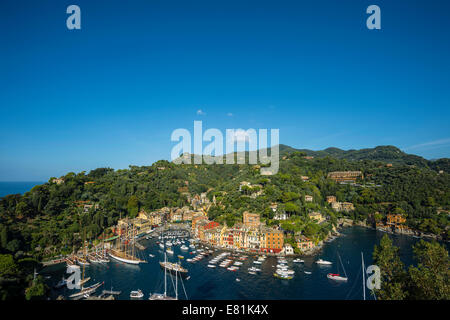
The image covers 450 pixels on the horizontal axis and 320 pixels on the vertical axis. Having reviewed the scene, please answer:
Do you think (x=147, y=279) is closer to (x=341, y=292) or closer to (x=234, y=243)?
(x=234, y=243)

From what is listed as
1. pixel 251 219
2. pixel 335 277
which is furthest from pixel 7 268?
pixel 335 277

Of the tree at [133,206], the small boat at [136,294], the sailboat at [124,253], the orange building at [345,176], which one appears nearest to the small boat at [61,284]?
the sailboat at [124,253]

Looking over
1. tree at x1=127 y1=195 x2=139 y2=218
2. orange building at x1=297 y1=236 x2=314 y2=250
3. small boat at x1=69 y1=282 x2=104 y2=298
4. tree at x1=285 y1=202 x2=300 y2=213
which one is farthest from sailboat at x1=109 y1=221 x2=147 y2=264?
tree at x1=285 y1=202 x2=300 y2=213

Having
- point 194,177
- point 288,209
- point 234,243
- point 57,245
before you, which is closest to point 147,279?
point 234,243

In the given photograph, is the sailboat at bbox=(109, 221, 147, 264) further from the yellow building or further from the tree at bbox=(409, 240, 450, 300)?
the yellow building

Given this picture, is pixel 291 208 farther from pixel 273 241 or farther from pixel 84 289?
pixel 84 289

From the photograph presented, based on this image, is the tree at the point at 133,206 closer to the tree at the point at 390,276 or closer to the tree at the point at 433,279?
the tree at the point at 390,276
